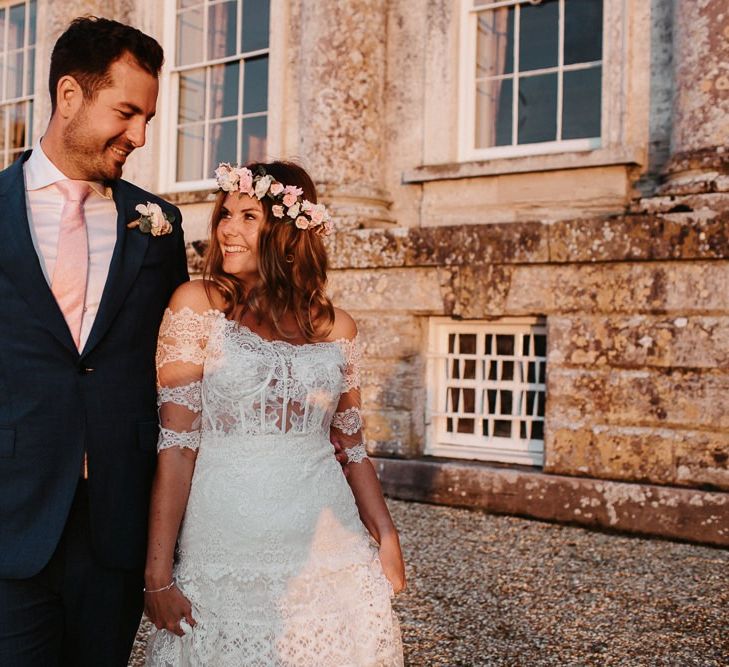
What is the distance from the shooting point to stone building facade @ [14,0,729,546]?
493 centimetres

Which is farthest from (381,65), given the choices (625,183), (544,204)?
(625,183)

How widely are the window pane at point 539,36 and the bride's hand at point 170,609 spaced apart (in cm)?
535

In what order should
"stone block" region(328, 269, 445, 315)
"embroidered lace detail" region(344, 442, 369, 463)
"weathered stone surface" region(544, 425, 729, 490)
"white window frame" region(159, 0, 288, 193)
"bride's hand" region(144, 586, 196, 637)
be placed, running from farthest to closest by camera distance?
"white window frame" region(159, 0, 288, 193) → "stone block" region(328, 269, 445, 315) → "weathered stone surface" region(544, 425, 729, 490) → "embroidered lace detail" region(344, 442, 369, 463) → "bride's hand" region(144, 586, 196, 637)

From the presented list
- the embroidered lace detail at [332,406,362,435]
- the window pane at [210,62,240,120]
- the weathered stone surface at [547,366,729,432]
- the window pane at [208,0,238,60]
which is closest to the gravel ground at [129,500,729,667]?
the weathered stone surface at [547,366,729,432]

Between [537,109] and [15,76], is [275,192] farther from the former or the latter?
[15,76]

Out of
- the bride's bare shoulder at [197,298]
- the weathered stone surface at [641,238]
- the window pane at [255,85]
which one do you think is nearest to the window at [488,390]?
the weathered stone surface at [641,238]

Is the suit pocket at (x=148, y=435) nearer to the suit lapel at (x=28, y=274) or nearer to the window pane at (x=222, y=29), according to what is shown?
the suit lapel at (x=28, y=274)

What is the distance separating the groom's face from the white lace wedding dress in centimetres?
43

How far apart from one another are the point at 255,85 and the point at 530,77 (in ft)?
8.79

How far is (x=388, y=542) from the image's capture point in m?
2.21

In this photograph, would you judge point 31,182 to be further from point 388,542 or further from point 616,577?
point 616,577

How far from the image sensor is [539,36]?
6305mm

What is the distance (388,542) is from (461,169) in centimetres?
450

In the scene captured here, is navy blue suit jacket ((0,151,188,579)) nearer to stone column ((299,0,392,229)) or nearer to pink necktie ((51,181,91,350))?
pink necktie ((51,181,91,350))
